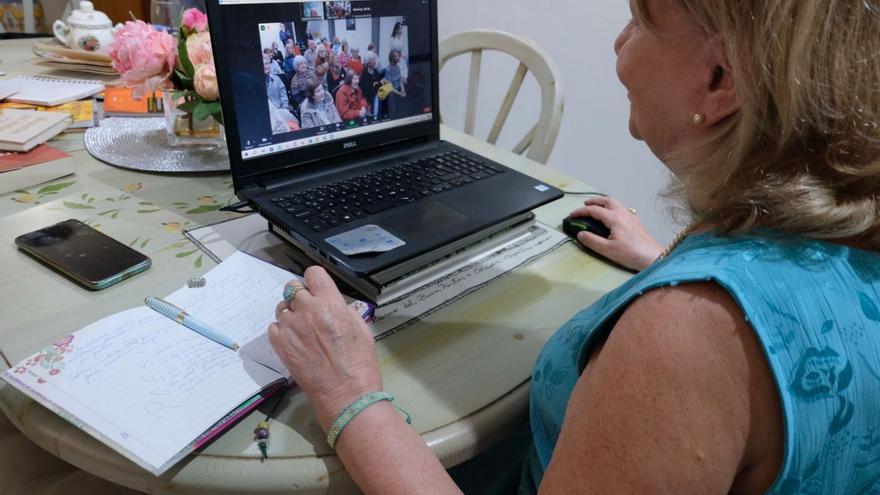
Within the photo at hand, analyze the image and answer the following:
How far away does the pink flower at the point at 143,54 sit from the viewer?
1098 millimetres

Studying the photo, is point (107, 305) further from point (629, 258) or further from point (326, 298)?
point (629, 258)

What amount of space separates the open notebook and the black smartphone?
99mm

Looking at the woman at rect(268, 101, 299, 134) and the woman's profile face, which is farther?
the woman at rect(268, 101, 299, 134)

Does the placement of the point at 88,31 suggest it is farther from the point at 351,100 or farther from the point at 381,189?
the point at 381,189

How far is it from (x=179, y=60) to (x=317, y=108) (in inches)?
12.9

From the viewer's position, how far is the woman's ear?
0.53 m

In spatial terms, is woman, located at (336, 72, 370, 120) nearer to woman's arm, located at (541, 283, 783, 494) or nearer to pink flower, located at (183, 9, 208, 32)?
pink flower, located at (183, 9, 208, 32)

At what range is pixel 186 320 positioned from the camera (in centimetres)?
72

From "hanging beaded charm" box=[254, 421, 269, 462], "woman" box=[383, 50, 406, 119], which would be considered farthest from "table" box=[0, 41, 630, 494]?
"woman" box=[383, 50, 406, 119]

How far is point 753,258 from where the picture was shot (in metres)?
0.50

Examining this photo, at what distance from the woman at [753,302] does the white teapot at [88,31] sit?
61.6 inches

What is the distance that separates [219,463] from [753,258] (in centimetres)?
50

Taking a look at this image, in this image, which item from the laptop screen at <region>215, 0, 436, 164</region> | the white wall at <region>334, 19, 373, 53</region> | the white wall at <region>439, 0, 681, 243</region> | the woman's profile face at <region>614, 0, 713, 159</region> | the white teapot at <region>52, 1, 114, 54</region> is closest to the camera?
the woman's profile face at <region>614, 0, 713, 159</region>

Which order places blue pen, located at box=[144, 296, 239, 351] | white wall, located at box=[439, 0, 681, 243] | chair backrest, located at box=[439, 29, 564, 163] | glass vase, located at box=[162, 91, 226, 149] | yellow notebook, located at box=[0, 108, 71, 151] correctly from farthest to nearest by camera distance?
white wall, located at box=[439, 0, 681, 243] → chair backrest, located at box=[439, 29, 564, 163] → glass vase, located at box=[162, 91, 226, 149] → yellow notebook, located at box=[0, 108, 71, 151] → blue pen, located at box=[144, 296, 239, 351]
